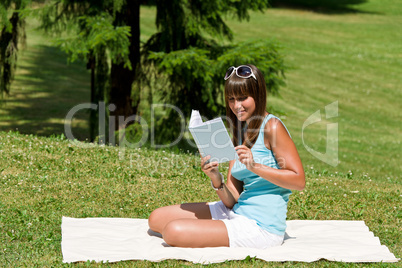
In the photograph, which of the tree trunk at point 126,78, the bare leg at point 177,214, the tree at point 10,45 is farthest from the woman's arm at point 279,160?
the tree at point 10,45

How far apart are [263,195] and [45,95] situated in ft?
66.1

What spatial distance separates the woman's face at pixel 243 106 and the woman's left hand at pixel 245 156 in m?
0.39

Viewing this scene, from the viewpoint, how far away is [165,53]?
511 inches

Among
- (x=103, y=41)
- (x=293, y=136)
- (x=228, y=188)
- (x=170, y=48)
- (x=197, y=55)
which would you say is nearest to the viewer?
(x=228, y=188)

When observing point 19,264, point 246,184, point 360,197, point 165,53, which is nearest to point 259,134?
point 246,184

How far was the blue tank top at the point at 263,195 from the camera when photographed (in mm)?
5086

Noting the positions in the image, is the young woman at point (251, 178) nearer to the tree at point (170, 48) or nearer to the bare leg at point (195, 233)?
the bare leg at point (195, 233)

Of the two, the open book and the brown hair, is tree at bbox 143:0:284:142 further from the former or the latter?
the open book

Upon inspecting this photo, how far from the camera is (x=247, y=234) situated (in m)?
5.20

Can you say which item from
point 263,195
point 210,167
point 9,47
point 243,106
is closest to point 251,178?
point 263,195

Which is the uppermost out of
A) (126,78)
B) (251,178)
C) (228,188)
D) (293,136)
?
(251,178)

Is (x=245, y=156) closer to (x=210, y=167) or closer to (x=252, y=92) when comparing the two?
(x=210, y=167)

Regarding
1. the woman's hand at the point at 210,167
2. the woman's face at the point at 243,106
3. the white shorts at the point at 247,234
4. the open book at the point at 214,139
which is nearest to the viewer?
the open book at the point at 214,139

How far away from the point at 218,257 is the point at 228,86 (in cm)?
156
